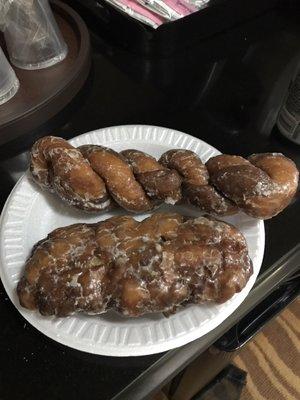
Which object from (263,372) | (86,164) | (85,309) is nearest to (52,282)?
(85,309)

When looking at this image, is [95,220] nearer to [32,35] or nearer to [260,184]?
[260,184]

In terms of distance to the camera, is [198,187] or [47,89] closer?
[198,187]

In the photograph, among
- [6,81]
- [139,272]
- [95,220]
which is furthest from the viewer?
[6,81]

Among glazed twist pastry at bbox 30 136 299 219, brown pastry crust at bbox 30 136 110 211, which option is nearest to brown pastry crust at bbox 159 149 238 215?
glazed twist pastry at bbox 30 136 299 219

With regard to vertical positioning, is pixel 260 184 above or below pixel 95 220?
above

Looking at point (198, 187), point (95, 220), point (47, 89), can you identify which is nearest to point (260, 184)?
point (198, 187)

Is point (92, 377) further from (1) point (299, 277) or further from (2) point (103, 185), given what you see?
(1) point (299, 277)

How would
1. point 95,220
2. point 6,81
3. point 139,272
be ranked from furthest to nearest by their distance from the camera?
point 6,81
point 95,220
point 139,272
